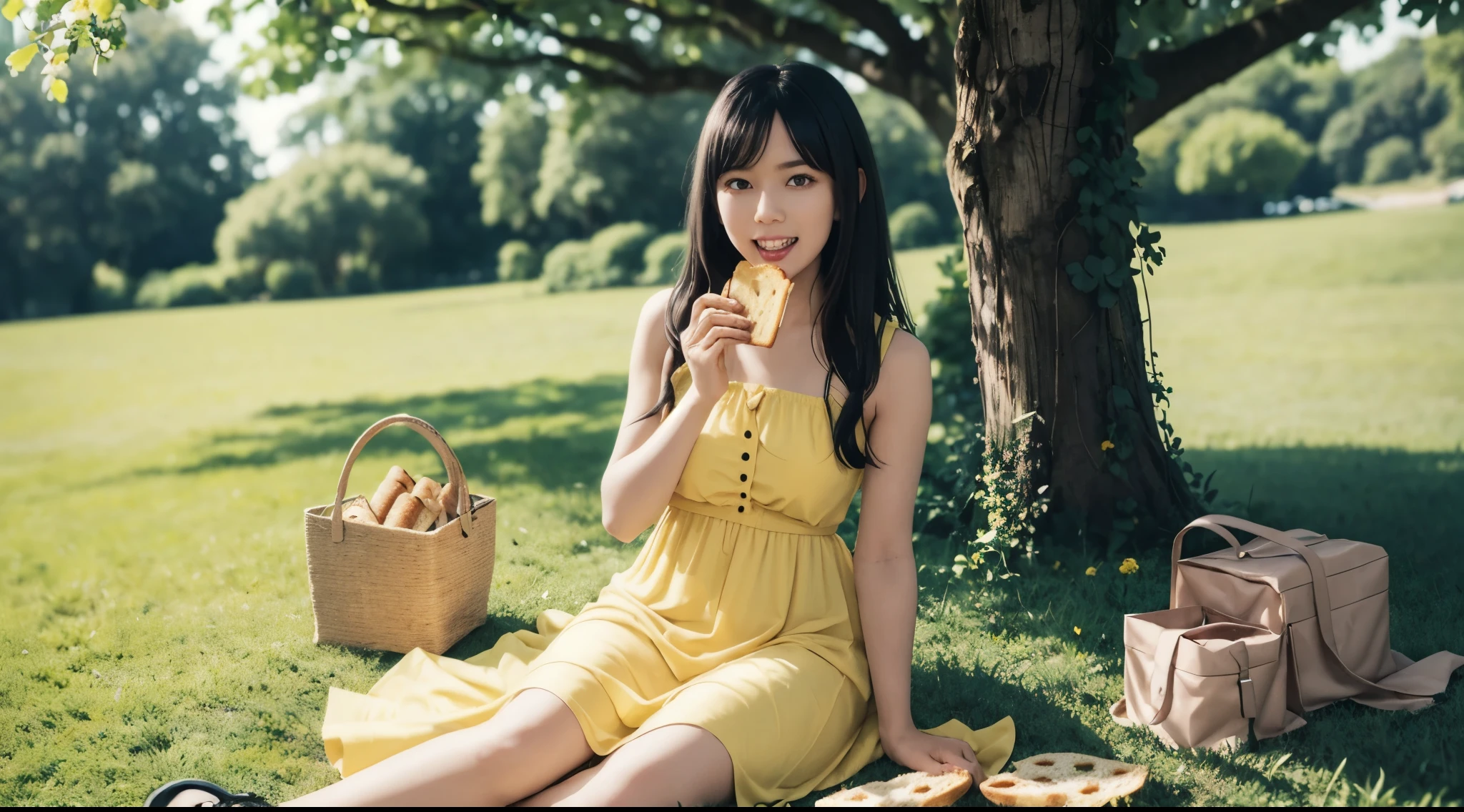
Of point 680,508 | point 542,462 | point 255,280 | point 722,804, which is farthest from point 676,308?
point 255,280

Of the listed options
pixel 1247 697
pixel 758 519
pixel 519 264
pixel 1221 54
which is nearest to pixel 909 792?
pixel 758 519

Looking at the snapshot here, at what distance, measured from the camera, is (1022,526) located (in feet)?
14.6

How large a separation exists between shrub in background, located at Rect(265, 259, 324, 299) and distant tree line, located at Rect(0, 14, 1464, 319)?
0.07 m

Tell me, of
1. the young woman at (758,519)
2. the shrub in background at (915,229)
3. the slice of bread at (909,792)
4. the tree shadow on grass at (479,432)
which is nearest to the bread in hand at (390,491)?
the young woman at (758,519)

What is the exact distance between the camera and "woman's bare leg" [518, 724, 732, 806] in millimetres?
2363

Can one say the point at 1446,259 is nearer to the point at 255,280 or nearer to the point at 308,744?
the point at 308,744

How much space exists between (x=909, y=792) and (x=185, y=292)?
38.5 m

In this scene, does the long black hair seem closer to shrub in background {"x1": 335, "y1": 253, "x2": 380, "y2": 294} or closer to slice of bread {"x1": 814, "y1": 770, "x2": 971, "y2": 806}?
slice of bread {"x1": 814, "y1": 770, "x2": 971, "y2": 806}

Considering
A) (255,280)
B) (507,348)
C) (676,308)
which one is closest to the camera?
(676,308)

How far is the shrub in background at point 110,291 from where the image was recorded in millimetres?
38125

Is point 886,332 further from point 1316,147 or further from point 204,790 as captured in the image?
point 1316,147

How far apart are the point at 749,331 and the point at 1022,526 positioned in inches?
86.1

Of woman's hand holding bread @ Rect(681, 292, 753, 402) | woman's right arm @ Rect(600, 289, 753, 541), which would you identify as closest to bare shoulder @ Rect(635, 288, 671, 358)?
woman's right arm @ Rect(600, 289, 753, 541)

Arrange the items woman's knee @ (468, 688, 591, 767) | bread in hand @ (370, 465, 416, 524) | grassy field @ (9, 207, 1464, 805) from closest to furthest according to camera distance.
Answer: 1. woman's knee @ (468, 688, 591, 767)
2. grassy field @ (9, 207, 1464, 805)
3. bread in hand @ (370, 465, 416, 524)
